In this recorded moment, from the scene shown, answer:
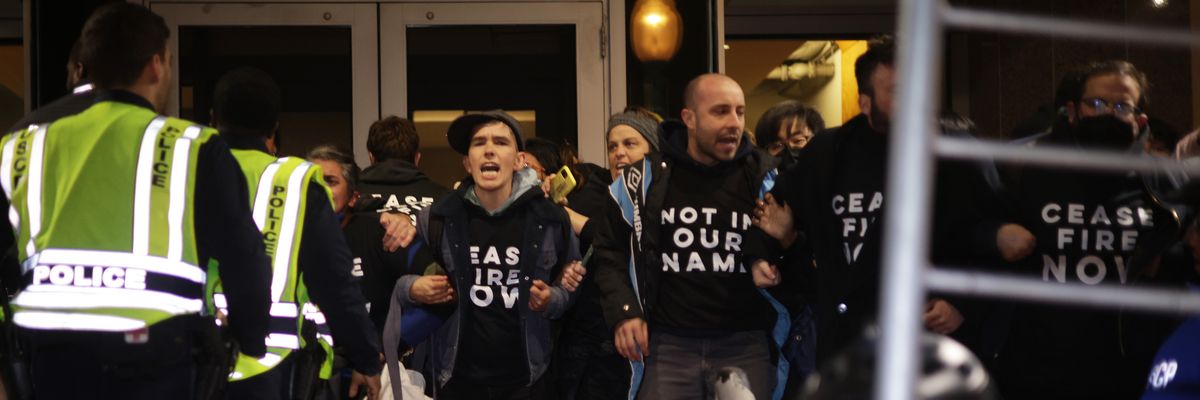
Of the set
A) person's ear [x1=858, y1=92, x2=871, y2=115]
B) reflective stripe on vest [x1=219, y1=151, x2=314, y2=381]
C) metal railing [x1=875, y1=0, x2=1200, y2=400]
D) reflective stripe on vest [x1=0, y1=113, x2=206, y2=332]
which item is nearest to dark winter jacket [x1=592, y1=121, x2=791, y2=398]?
person's ear [x1=858, y1=92, x2=871, y2=115]

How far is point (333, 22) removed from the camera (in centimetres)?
895

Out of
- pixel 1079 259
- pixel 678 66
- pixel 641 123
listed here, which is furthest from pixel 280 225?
pixel 678 66

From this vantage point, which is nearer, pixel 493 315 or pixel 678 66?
pixel 493 315

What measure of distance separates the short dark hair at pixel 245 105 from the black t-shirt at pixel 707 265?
5.06ft

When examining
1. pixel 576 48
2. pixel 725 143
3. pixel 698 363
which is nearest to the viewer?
pixel 698 363

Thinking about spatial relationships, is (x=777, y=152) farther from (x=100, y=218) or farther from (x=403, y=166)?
(x=100, y=218)

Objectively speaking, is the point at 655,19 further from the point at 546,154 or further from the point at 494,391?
the point at 494,391

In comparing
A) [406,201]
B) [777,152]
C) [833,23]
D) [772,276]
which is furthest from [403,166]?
[833,23]

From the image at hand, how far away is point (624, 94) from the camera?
895cm

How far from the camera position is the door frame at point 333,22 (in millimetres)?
8844

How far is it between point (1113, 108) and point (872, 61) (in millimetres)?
742

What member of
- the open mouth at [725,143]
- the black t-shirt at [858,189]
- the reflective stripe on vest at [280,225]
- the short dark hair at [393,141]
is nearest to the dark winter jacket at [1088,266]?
the black t-shirt at [858,189]

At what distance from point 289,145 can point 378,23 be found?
3.46ft

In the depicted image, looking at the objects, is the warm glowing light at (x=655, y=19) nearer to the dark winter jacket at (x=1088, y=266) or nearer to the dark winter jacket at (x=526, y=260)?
the dark winter jacket at (x=526, y=260)
